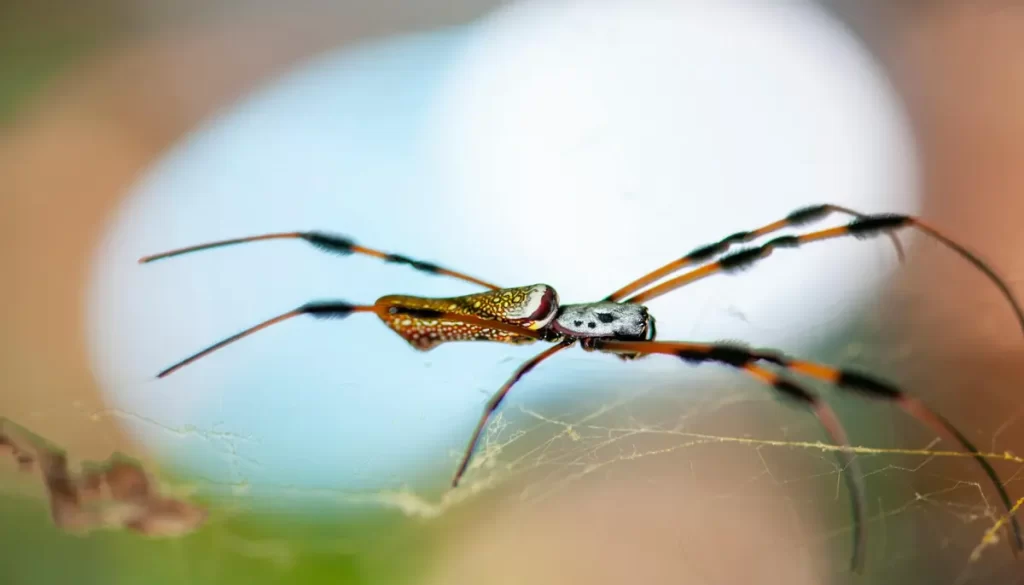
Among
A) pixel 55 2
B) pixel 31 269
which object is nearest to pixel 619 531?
pixel 31 269

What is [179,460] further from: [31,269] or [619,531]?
[31,269]

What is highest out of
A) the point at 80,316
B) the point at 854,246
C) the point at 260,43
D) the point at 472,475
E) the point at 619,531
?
the point at 260,43

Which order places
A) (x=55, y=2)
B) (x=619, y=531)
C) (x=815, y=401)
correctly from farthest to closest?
(x=55, y=2) < (x=619, y=531) < (x=815, y=401)

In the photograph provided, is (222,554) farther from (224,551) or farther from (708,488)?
(708,488)

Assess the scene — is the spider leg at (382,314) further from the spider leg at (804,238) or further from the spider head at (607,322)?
the spider leg at (804,238)

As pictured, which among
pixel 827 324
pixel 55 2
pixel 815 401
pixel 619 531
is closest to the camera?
pixel 815 401

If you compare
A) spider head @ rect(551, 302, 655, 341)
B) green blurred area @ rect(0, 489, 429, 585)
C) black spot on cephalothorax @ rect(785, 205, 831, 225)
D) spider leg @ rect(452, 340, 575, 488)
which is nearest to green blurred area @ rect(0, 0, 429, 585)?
green blurred area @ rect(0, 489, 429, 585)

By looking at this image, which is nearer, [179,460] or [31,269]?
[179,460]
